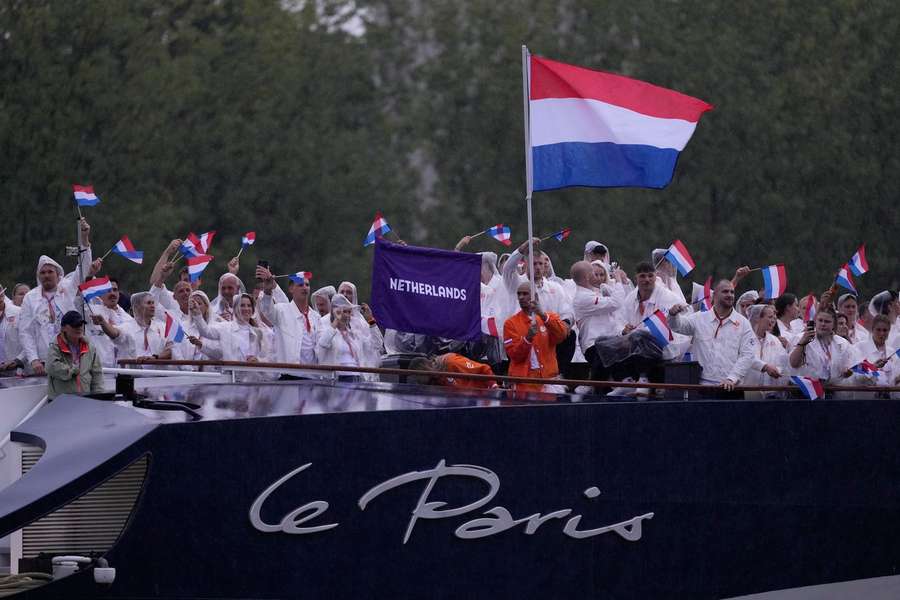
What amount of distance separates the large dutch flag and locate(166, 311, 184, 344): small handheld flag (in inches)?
145

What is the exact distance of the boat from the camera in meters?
11.1

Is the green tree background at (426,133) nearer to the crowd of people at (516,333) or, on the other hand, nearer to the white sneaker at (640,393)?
the crowd of people at (516,333)

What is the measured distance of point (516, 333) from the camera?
42.8 feet

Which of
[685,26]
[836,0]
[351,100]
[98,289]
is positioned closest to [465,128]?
[351,100]

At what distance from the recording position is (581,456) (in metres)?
12.4

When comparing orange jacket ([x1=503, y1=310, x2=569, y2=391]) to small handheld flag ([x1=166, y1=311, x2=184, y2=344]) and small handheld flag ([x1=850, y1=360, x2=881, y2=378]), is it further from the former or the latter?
small handheld flag ([x1=166, y1=311, x2=184, y2=344])

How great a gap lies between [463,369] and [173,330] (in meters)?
3.70

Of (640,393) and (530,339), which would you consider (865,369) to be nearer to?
(640,393)

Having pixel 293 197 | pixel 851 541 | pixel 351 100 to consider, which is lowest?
pixel 851 541

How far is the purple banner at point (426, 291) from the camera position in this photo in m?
13.2

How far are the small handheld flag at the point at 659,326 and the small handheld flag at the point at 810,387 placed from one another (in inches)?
41.9

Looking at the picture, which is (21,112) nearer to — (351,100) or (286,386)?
(351,100)

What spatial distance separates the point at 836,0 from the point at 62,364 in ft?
74.6

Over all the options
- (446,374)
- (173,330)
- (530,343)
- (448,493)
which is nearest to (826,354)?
(530,343)
